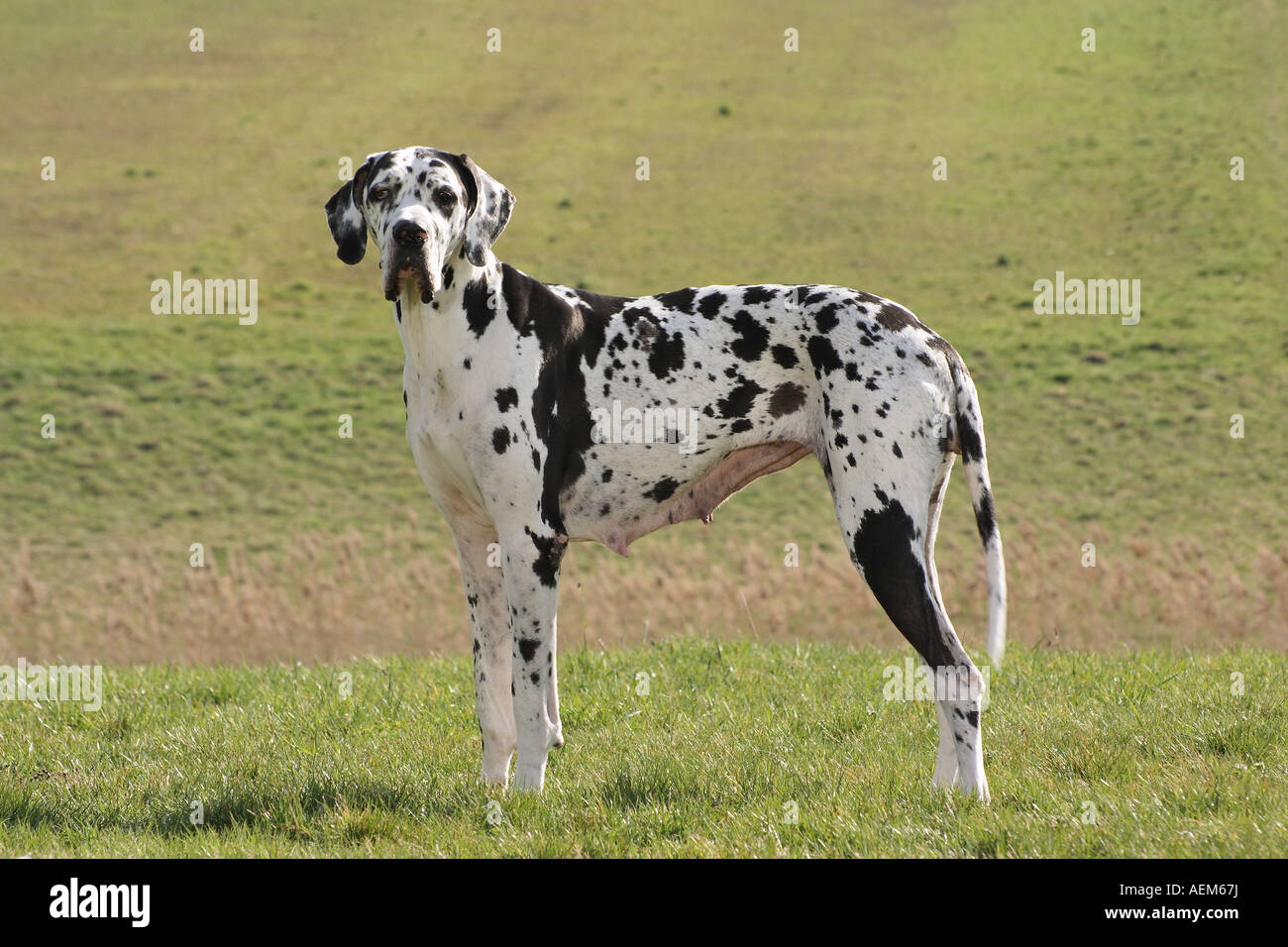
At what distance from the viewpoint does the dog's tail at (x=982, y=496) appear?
5.61 m

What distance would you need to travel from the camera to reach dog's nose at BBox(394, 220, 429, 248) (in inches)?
214

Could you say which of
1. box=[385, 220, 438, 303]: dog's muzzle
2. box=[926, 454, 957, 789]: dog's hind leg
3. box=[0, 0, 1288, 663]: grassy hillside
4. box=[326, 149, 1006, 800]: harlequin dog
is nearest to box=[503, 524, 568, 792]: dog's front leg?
box=[326, 149, 1006, 800]: harlequin dog

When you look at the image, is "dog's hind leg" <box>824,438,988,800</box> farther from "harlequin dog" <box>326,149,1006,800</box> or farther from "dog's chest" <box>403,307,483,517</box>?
"dog's chest" <box>403,307,483,517</box>

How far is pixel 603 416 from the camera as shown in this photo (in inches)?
233

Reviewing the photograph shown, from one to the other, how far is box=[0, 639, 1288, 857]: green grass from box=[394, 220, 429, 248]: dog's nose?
245 cm

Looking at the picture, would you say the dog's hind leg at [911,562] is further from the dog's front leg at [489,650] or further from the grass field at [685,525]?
the dog's front leg at [489,650]

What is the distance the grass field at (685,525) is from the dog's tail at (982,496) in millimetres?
707

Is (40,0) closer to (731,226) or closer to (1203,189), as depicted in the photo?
(731,226)

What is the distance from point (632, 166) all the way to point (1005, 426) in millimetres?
19226

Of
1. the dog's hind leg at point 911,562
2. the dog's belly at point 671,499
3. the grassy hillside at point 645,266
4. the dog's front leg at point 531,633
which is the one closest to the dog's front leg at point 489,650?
the dog's front leg at point 531,633

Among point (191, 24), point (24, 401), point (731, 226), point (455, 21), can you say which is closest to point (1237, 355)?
point (731, 226)

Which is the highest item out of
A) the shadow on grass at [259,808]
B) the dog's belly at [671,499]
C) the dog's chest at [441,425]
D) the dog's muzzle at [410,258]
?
the dog's muzzle at [410,258]

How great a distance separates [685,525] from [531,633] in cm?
1574

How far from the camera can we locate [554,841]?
5.02 metres
